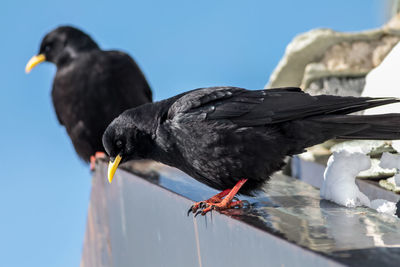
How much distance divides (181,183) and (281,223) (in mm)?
1288

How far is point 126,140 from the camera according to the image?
312 cm

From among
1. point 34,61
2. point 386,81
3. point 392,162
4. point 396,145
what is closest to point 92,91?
point 34,61

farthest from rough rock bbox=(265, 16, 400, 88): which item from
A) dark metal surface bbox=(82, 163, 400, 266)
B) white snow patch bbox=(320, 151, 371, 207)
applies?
white snow patch bbox=(320, 151, 371, 207)

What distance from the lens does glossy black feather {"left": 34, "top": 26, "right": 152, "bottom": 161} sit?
5207 millimetres

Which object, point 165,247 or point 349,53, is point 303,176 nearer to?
point 349,53

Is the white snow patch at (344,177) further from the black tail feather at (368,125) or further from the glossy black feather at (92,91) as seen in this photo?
the glossy black feather at (92,91)

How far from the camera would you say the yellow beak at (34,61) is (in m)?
5.97

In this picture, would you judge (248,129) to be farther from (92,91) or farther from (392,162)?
(92,91)

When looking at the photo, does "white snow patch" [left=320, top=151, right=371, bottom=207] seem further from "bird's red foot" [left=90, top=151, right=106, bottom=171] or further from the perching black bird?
"bird's red foot" [left=90, top=151, right=106, bottom=171]

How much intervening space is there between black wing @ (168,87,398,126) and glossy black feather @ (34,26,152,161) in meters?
2.37

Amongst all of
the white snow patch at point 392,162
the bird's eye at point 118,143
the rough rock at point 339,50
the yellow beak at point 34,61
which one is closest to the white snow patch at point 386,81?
the white snow patch at point 392,162

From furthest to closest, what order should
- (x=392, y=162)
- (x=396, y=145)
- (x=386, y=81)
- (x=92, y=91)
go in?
(x=92, y=91) < (x=386, y=81) < (x=396, y=145) < (x=392, y=162)

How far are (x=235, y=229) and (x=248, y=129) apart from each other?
20.4 inches

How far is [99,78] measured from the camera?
17.1 ft
